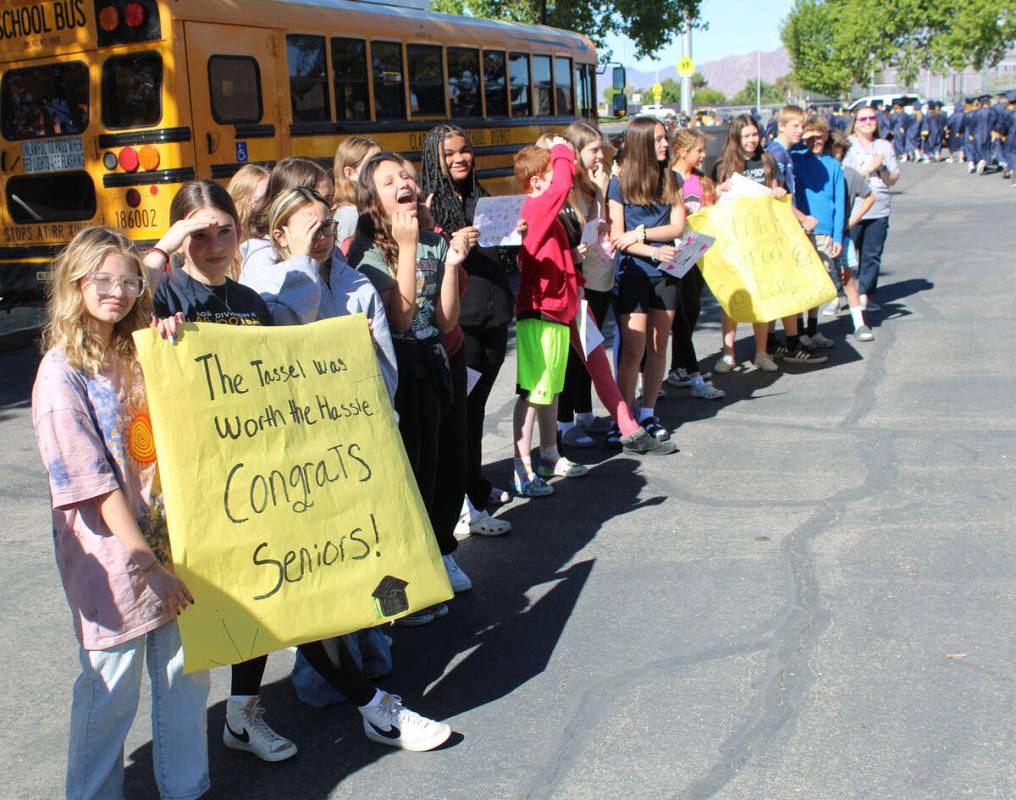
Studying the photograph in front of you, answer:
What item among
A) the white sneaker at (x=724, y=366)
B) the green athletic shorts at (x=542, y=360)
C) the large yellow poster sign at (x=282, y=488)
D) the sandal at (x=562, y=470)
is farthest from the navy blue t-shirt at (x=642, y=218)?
the large yellow poster sign at (x=282, y=488)

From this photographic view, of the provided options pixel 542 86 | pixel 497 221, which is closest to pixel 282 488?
pixel 497 221

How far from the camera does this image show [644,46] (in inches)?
1310

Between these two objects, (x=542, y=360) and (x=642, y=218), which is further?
(x=642, y=218)

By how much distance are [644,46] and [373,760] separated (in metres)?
32.2

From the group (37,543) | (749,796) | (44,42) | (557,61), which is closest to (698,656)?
(749,796)

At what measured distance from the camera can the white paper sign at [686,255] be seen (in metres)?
6.56

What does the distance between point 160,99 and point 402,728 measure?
6.94 m

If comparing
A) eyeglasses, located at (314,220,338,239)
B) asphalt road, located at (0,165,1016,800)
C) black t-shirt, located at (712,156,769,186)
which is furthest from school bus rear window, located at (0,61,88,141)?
eyeglasses, located at (314,220,338,239)

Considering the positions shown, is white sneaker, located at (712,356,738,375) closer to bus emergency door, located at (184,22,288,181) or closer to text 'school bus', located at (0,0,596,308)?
bus emergency door, located at (184,22,288,181)

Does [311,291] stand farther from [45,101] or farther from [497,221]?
[45,101]

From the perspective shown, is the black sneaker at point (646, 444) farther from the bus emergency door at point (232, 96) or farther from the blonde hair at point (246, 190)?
the bus emergency door at point (232, 96)

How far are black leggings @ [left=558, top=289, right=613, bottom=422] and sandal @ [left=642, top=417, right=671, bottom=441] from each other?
1.22ft

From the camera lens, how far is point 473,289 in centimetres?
509

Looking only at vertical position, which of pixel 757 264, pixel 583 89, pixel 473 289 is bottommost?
pixel 757 264
